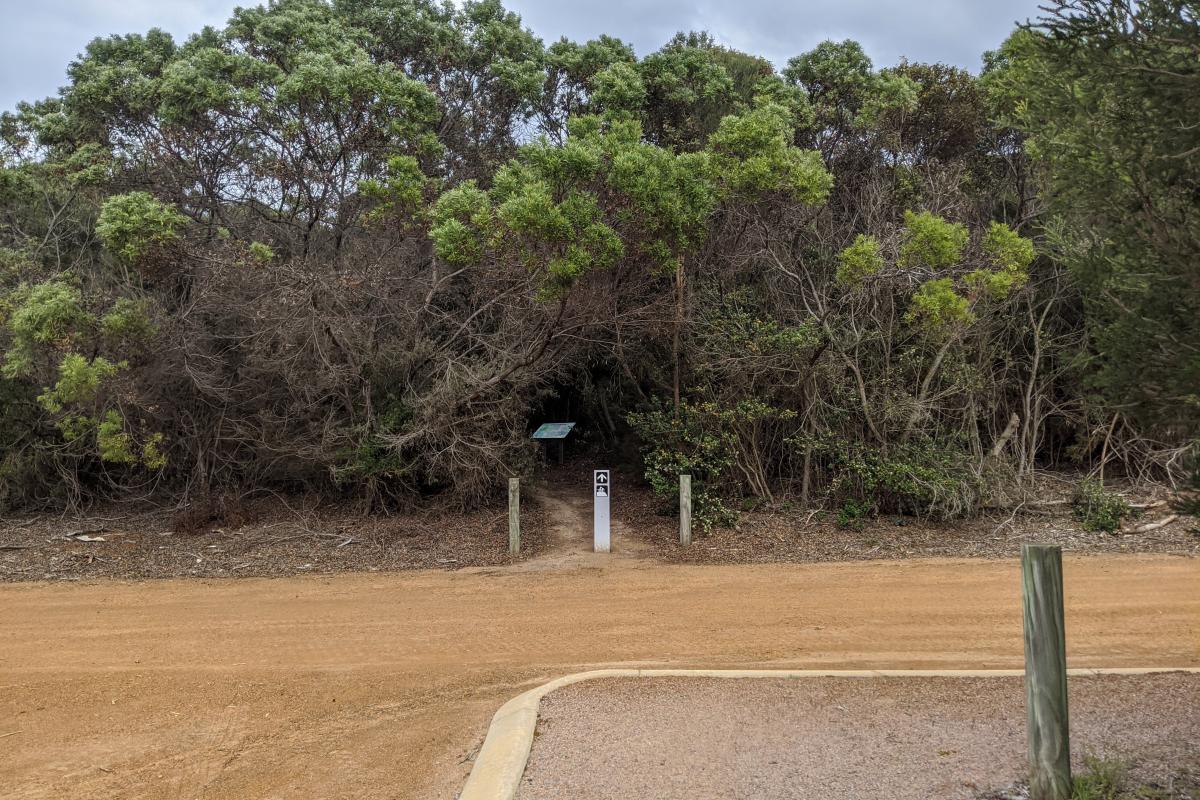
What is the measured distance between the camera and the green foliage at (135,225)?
11.5 m

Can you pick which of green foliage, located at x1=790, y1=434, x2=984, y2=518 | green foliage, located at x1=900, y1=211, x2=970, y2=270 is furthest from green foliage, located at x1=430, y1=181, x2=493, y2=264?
green foliage, located at x1=790, y1=434, x2=984, y2=518

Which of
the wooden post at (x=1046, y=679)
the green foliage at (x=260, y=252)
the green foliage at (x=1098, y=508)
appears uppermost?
the green foliage at (x=260, y=252)

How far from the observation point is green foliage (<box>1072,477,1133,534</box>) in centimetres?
1155

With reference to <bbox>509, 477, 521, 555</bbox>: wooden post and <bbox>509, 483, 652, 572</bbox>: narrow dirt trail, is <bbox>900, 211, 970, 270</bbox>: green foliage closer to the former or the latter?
<bbox>509, 483, 652, 572</bbox>: narrow dirt trail

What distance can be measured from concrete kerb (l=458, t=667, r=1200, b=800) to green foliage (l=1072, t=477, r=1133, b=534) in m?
6.43

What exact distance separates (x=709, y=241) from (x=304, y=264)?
6538 millimetres

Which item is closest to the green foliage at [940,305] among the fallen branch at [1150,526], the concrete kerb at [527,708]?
the fallen branch at [1150,526]

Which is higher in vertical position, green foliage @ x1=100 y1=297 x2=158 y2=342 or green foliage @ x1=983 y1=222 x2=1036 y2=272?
green foliage @ x1=983 y1=222 x2=1036 y2=272

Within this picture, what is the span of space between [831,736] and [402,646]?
4.18 metres

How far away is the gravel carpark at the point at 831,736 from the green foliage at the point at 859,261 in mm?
7154

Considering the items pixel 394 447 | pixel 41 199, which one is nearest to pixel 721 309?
pixel 394 447

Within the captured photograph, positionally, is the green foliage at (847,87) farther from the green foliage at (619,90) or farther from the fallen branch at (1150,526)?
the fallen branch at (1150,526)

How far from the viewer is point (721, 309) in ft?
44.2

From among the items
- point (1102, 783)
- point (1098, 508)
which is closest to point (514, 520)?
point (1098, 508)
